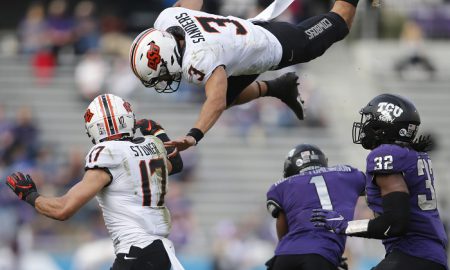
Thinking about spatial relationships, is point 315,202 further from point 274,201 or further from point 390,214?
point 390,214

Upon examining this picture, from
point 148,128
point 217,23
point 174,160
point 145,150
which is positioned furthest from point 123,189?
point 217,23

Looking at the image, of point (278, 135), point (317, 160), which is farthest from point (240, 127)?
point (317, 160)

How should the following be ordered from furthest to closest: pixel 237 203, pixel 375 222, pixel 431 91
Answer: pixel 431 91 → pixel 237 203 → pixel 375 222

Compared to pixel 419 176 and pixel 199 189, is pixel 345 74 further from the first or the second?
pixel 419 176

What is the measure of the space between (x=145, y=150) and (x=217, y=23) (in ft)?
5.24

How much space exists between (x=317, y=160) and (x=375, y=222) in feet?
7.46

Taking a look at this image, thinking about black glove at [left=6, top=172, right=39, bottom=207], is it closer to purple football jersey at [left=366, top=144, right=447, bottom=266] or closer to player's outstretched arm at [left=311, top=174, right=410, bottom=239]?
player's outstretched arm at [left=311, top=174, right=410, bottom=239]

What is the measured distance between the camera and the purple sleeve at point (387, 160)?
8477 mm

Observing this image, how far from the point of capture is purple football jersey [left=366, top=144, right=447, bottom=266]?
854cm

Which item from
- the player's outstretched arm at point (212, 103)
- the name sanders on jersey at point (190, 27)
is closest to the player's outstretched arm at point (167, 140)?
the player's outstretched arm at point (212, 103)

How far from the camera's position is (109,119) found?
30.0ft

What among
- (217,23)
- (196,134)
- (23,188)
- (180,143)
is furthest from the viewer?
(217,23)

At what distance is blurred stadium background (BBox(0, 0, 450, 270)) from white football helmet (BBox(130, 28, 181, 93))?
304 inches

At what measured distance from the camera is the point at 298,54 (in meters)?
10.6
